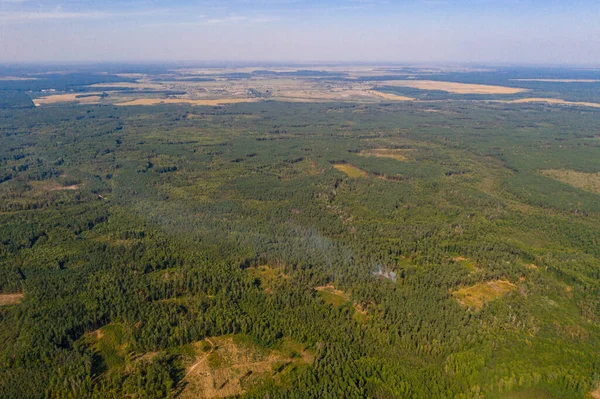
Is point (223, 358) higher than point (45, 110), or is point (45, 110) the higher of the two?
point (45, 110)

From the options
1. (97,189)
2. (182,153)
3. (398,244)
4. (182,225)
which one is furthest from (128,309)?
(182,153)

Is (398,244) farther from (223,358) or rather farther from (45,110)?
(45,110)

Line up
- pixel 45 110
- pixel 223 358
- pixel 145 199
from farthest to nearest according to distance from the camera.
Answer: pixel 45 110, pixel 145 199, pixel 223 358

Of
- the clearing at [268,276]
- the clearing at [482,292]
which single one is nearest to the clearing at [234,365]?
the clearing at [268,276]

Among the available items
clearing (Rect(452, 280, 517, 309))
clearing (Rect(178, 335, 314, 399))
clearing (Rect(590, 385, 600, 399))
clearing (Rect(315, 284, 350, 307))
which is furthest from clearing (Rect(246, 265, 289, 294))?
clearing (Rect(590, 385, 600, 399))

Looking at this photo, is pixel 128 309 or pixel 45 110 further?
pixel 45 110

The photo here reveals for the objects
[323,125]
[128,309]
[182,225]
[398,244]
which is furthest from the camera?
[323,125]

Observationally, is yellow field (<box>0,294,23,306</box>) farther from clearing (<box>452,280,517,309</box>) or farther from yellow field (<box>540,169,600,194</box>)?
yellow field (<box>540,169,600,194</box>)
